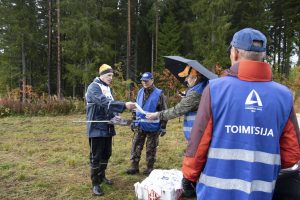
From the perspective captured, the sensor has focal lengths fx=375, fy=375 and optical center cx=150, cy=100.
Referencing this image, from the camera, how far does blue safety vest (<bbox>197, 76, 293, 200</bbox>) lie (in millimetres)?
2107

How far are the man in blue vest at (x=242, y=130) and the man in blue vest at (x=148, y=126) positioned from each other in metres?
3.89

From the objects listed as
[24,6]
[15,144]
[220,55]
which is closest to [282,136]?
[15,144]

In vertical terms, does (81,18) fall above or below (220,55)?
above

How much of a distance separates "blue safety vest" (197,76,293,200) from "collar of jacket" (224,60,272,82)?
0.03 metres

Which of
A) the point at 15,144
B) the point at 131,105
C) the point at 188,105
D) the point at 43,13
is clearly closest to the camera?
the point at 188,105

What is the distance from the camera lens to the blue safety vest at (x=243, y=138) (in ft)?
6.91

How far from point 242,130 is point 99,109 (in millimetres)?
3259

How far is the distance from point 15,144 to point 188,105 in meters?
5.97

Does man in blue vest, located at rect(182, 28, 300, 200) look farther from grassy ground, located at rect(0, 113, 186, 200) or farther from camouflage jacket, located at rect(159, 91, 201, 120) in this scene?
grassy ground, located at rect(0, 113, 186, 200)

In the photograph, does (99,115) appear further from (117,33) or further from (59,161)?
(117,33)

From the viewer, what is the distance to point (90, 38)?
93.1 ft

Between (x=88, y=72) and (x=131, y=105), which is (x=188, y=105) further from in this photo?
(x=88, y=72)

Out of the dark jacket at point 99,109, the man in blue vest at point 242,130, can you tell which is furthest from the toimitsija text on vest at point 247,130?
the dark jacket at point 99,109

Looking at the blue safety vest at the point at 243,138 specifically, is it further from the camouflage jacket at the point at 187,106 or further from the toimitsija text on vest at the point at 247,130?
the camouflage jacket at the point at 187,106
